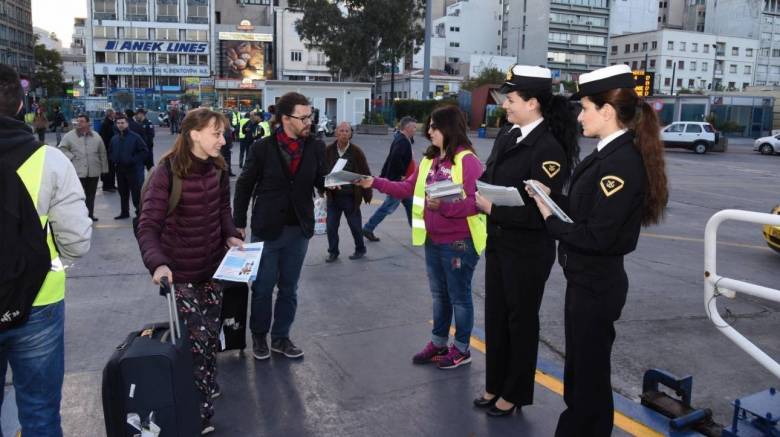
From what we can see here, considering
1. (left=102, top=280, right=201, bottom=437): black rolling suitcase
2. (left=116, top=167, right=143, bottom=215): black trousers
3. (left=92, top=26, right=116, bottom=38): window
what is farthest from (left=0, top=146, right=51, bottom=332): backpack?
(left=92, top=26, right=116, bottom=38): window

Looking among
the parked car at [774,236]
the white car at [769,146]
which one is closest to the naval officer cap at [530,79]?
the parked car at [774,236]

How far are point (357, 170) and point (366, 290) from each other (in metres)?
1.99

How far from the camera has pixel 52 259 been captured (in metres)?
2.76

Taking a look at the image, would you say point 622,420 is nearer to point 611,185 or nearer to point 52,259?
point 611,185

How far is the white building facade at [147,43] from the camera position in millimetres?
83000

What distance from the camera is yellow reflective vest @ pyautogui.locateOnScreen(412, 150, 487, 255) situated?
4.44 meters

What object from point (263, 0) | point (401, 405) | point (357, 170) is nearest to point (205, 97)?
point (263, 0)

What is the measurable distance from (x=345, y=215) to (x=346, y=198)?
25 centimetres

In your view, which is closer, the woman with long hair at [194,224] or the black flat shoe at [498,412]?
the woman with long hair at [194,224]

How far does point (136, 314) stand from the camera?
19.2ft

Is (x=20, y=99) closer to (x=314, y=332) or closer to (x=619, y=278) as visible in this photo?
(x=619, y=278)

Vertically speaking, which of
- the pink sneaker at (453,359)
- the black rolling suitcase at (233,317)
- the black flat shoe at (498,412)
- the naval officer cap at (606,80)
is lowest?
the black flat shoe at (498,412)

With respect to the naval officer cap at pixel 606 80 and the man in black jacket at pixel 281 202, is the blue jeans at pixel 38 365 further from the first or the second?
the naval officer cap at pixel 606 80

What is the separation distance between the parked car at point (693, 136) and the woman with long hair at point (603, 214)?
3326 centimetres
